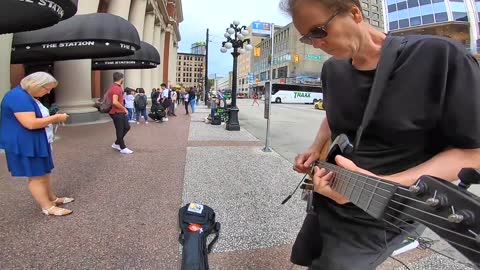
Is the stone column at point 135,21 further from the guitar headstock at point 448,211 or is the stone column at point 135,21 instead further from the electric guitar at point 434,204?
the guitar headstock at point 448,211

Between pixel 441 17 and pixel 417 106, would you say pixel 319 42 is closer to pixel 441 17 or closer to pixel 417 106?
pixel 417 106

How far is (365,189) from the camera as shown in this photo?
1206 mm

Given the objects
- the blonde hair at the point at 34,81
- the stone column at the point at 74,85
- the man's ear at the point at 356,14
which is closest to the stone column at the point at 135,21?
the stone column at the point at 74,85

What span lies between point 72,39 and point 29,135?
8.31 meters

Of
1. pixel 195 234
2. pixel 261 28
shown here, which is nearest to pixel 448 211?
pixel 195 234

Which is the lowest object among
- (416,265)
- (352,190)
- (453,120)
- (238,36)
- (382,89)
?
(416,265)

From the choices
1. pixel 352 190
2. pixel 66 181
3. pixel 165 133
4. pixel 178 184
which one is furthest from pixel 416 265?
pixel 165 133

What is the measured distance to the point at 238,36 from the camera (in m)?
16.3

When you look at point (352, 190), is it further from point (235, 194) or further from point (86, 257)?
point (235, 194)

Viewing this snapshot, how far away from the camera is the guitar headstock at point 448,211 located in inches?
32.4

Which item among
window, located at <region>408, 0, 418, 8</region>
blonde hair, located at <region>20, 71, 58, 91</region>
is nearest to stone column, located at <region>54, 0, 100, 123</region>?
blonde hair, located at <region>20, 71, 58, 91</region>

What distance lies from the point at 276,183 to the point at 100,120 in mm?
11480

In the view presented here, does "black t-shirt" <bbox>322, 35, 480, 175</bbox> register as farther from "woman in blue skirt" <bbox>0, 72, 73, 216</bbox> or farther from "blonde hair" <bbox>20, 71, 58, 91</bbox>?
"blonde hair" <bbox>20, 71, 58, 91</bbox>

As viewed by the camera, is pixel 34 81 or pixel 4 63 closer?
pixel 34 81
